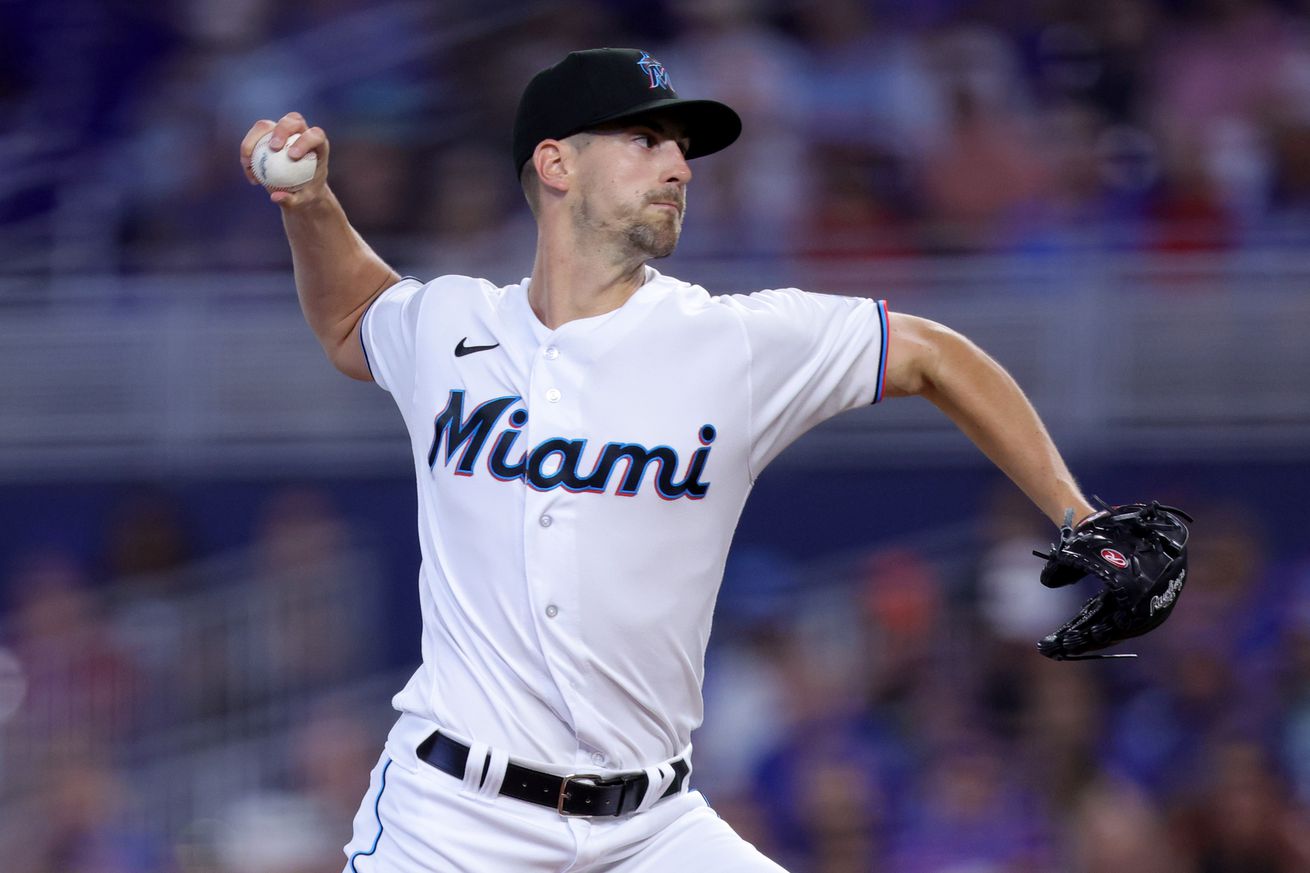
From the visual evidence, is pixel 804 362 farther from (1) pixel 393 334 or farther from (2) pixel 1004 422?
(1) pixel 393 334

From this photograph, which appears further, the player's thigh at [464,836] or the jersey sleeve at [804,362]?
the jersey sleeve at [804,362]

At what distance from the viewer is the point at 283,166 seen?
4.45 meters

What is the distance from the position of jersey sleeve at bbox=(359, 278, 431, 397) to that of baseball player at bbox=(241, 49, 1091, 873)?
0.05m

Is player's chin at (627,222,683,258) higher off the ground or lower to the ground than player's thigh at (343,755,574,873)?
higher

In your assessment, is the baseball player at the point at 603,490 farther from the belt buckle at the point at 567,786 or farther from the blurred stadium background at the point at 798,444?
the blurred stadium background at the point at 798,444

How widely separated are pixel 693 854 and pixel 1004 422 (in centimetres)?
110

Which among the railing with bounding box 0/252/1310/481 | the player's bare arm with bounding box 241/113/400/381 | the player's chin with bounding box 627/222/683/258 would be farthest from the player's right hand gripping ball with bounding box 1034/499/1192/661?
the railing with bounding box 0/252/1310/481

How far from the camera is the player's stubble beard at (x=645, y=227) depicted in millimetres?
4344

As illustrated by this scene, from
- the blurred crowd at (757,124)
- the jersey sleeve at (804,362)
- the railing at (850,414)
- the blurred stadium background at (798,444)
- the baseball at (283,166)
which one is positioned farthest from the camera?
the blurred crowd at (757,124)

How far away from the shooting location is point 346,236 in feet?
15.3

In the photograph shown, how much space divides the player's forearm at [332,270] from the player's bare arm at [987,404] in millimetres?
1297

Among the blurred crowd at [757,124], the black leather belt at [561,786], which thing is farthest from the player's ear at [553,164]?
the blurred crowd at [757,124]

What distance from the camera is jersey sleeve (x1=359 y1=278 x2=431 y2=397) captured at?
446 centimetres

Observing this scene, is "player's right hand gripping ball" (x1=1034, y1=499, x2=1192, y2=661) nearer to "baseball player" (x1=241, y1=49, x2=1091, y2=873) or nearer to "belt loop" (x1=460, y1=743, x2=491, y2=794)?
"baseball player" (x1=241, y1=49, x2=1091, y2=873)
